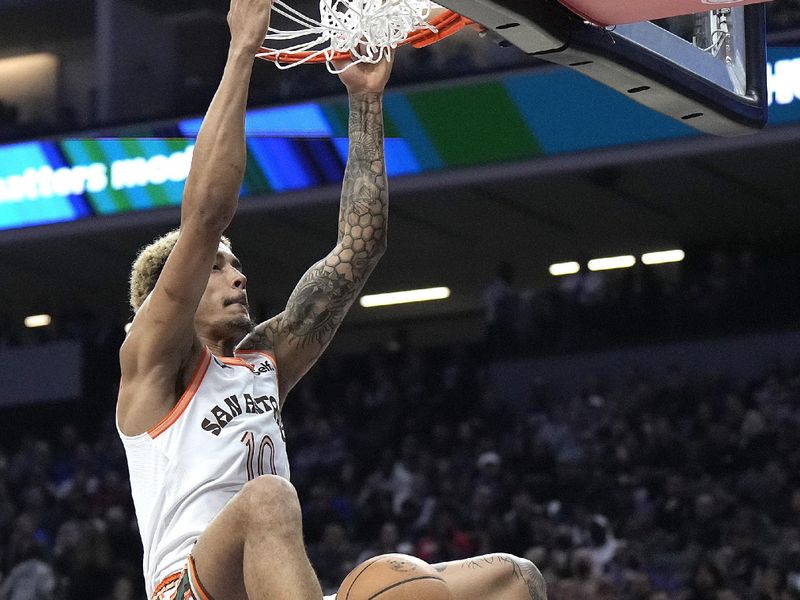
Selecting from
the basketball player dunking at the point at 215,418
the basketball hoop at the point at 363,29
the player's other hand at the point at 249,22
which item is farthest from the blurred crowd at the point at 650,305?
the player's other hand at the point at 249,22

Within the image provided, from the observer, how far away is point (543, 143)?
10.9 metres

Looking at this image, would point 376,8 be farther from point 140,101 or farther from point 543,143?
point 140,101

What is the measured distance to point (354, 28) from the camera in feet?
12.1

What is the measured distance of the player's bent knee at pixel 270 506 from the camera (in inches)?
116

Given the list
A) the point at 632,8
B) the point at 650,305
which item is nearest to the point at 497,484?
the point at 650,305

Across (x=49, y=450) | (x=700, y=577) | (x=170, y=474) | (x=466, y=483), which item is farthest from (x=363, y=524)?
(x=170, y=474)

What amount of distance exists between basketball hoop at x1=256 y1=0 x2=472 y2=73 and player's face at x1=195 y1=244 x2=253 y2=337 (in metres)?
0.62

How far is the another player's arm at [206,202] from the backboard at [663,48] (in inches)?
21.7

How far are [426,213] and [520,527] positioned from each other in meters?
3.70

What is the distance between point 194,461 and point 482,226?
10.2 meters

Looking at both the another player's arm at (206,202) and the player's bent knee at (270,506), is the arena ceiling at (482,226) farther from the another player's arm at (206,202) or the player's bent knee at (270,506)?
the player's bent knee at (270,506)

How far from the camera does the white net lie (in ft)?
11.9

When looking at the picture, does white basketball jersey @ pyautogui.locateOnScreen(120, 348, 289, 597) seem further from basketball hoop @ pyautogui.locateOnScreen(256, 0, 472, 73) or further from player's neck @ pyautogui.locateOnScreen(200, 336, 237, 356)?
basketball hoop @ pyautogui.locateOnScreen(256, 0, 472, 73)

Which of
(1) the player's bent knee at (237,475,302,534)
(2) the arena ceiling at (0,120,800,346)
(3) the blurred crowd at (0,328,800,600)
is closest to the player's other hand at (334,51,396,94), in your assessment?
(1) the player's bent knee at (237,475,302,534)
